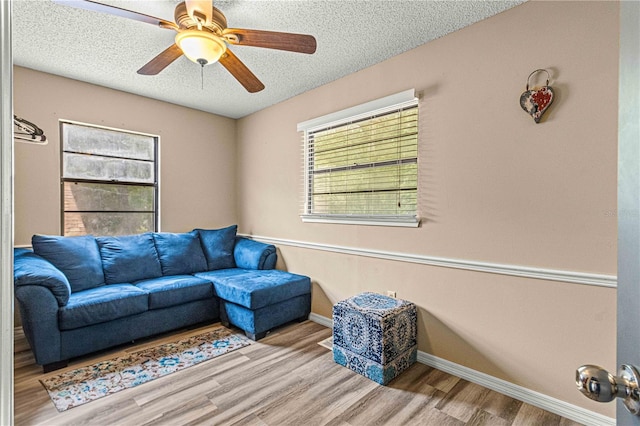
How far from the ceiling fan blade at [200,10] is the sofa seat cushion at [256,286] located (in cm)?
206

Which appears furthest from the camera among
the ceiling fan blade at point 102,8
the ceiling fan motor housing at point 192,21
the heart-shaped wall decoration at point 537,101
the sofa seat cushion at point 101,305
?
the sofa seat cushion at point 101,305

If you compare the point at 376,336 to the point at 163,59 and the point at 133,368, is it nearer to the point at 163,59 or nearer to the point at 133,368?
the point at 133,368

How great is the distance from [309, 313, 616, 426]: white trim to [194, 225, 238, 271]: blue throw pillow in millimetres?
2390

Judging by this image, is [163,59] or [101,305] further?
[101,305]

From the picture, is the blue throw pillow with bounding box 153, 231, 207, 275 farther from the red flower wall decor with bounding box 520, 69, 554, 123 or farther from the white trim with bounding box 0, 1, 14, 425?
the red flower wall decor with bounding box 520, 69, 554, 123

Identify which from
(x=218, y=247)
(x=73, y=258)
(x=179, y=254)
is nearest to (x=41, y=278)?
(x=73, y=258)

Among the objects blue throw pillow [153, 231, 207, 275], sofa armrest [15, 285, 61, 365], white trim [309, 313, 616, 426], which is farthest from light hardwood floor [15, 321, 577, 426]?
blue throw pillow [153, 231, 207, 275]

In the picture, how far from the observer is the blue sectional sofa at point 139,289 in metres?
2.24

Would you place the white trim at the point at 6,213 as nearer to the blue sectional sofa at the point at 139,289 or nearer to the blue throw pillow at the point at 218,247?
the blue sectional sofa at the point at 139,289

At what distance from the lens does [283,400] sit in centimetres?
195

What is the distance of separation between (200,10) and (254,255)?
2.55 meters

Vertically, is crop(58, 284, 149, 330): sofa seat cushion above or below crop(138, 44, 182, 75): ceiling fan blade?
below

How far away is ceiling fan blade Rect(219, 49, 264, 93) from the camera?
1.97 m

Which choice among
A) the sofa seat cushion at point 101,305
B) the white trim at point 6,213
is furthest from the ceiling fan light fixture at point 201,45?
the sofa seat cushion at point 101,305
